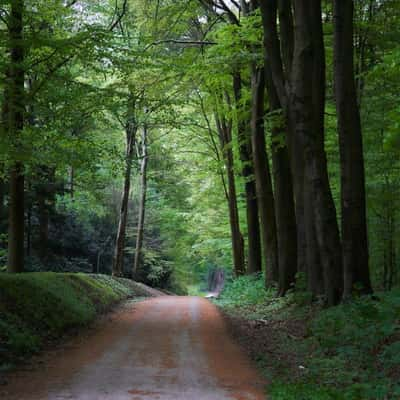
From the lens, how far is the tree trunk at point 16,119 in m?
12.0

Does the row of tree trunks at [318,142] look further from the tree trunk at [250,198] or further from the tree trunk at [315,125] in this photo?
the tree trunk at [250,198]

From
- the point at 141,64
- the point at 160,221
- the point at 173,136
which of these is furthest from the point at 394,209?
the point at 160,221

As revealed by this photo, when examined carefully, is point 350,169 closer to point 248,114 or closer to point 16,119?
point 16,119

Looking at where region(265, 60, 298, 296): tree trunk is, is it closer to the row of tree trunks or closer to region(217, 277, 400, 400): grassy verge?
the row of tree trunks

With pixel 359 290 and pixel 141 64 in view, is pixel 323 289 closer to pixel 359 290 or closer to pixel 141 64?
pixel 359 290

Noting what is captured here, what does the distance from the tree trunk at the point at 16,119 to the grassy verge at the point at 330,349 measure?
6.16 metres

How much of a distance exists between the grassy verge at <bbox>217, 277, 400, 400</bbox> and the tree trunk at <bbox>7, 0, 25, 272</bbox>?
616 cm

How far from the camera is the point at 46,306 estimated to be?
11898 mm

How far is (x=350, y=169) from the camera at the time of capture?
35.1 ft

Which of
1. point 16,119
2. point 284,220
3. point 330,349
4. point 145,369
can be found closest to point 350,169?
point 330,349

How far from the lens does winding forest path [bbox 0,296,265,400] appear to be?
6.45 metres

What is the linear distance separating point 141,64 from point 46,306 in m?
6.66

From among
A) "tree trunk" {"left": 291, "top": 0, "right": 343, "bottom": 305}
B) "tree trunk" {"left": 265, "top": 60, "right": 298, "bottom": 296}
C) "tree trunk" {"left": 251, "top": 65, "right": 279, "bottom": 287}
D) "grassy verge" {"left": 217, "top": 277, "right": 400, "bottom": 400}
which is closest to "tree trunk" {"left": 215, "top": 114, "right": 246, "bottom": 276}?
"tree trunk" {"left": 251, "top": 65, "right": 279, "bottom": 287}

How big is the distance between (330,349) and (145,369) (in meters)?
3.11
